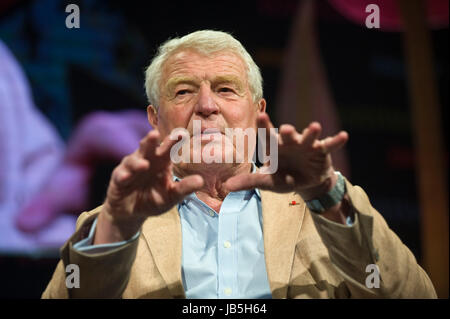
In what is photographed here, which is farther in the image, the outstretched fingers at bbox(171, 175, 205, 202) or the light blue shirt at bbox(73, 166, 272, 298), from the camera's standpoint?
the light blue shirt at bbox(73, 166, 272, 298)

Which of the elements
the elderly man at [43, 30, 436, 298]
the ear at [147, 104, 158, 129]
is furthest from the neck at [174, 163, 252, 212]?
the ear at [147, 104, 158, 129]

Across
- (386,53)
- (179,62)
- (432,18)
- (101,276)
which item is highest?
(432,18)

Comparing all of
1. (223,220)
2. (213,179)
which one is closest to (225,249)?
(223,220)

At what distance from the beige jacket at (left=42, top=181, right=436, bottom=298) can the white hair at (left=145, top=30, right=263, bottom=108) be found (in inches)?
19.8

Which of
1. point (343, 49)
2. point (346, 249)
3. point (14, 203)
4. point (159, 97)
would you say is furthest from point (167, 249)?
point (343, 49)

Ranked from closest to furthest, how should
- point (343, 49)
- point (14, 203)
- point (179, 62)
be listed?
point (179, 62) < point (14, 203) < point (343, 49)

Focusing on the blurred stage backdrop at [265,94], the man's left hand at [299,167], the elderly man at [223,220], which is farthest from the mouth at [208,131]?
the blurred stage backdrop at [265,94]

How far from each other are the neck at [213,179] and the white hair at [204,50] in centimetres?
30

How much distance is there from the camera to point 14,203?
2711 millimetres

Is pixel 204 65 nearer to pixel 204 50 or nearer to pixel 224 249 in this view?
pixel 204 50

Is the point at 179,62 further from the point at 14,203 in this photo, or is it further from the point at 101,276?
the point at 14,203

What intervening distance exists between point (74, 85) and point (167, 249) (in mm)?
1646

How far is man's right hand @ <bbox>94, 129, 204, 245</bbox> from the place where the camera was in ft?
3.64

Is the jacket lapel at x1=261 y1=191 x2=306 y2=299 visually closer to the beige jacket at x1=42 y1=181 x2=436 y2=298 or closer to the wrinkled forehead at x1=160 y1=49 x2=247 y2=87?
the beige jacket at x1=42 y1=181 x2=436 y2=298
